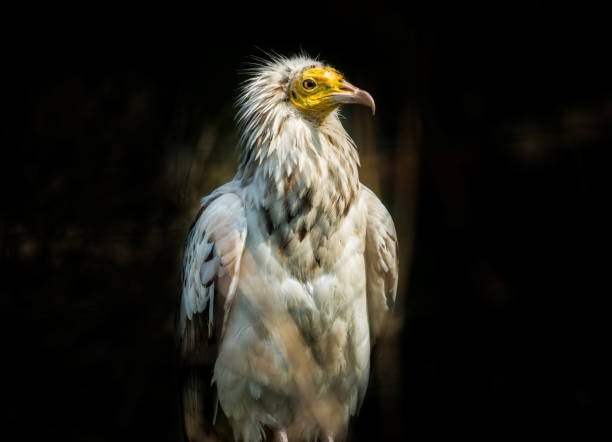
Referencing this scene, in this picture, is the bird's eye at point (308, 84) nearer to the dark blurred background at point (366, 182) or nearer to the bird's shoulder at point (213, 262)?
the dark blurred background at point (366, 182)

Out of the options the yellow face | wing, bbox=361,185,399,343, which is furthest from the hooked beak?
wing, bbox=361,185,399,343

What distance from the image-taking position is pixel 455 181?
1.05m

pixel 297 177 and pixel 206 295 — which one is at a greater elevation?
pixel 297 177

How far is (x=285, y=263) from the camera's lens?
1.62 m

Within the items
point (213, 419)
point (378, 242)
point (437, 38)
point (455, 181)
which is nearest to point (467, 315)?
point (378, 242)

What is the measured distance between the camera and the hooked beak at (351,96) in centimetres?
148

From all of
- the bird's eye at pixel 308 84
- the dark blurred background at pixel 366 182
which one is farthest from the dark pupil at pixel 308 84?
the dark blurred background at pixel 366 182

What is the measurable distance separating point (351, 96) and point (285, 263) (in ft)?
1.62

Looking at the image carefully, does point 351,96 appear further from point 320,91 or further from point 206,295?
point 206,295

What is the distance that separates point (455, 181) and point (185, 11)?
3.64 feet

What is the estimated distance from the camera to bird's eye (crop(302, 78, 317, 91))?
1.60 meters

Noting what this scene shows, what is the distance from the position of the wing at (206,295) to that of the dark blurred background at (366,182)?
5.6 inches

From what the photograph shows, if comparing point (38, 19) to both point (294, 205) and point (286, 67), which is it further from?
point (294, 205)

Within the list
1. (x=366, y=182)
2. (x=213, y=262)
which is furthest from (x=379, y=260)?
(x=213, y=262)
